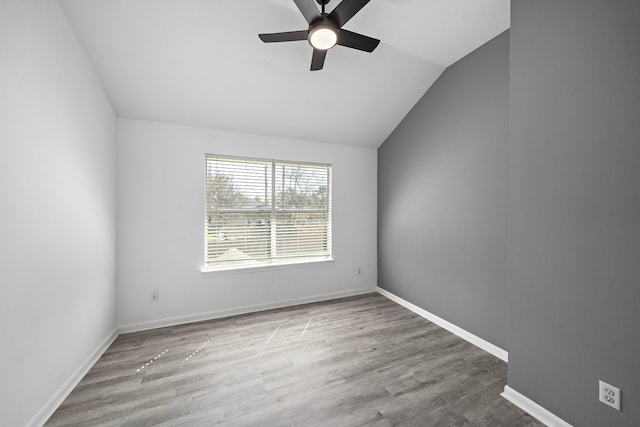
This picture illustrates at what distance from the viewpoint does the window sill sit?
3.05 metres

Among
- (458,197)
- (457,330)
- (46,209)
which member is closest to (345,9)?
(458,197)

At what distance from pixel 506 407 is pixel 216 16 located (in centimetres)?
363

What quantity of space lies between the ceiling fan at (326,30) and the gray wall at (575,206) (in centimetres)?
116

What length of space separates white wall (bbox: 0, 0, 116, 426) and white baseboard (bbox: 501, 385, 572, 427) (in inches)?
121

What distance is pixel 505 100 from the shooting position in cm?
221

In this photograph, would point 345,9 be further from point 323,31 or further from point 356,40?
point 356,40

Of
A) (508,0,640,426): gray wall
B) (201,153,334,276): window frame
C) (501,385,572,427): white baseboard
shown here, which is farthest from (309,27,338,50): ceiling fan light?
(501,385,572,427): white baseboard

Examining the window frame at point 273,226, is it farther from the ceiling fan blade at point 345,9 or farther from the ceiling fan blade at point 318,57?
the ceiling fan blade at point 345,9

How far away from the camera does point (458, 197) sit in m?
2.67

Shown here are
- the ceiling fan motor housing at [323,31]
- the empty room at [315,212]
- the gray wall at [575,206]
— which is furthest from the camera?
the ceiling fan motor housing at [323,31]

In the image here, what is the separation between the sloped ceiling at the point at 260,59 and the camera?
75.9 inches

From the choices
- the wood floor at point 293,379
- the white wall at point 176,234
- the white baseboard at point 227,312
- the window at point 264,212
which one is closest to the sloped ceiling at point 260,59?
the white wall at point 176,234

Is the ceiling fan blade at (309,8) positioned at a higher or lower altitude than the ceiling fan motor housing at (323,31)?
higher

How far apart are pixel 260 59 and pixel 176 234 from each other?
7.09 feet
